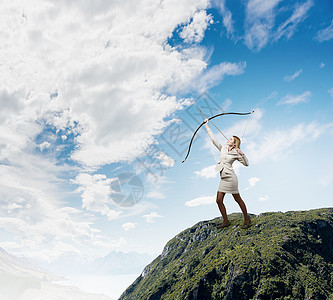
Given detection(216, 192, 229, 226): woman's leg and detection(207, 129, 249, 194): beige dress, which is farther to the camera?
detection(216, 192, 229, 226): woman's leg

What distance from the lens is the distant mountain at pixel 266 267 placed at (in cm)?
13538

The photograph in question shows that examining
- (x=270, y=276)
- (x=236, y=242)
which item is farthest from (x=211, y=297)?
(x=236, y=242)

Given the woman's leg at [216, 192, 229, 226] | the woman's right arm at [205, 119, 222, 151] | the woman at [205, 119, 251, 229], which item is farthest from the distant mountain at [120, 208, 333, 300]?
the woman's right arm at [205, 119, 222, 151]

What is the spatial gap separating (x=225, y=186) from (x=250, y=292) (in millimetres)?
162494

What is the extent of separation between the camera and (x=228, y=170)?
7.10 m

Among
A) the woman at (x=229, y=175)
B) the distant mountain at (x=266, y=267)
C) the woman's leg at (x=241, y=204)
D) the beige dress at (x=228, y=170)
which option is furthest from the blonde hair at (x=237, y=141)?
the distant mountain at (x=266, y=267)

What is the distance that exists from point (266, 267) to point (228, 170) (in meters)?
164

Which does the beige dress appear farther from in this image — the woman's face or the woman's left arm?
the woman's face

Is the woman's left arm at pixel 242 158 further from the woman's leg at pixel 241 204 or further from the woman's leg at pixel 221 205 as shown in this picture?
the woman's leg at pixel 221 205

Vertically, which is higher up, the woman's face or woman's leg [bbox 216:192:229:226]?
the woman's face

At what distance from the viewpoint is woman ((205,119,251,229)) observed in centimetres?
694

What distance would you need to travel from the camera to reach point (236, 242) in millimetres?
180625

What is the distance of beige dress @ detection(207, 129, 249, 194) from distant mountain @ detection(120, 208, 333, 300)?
156 meters

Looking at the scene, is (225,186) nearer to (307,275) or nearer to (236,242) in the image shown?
(307,275)
